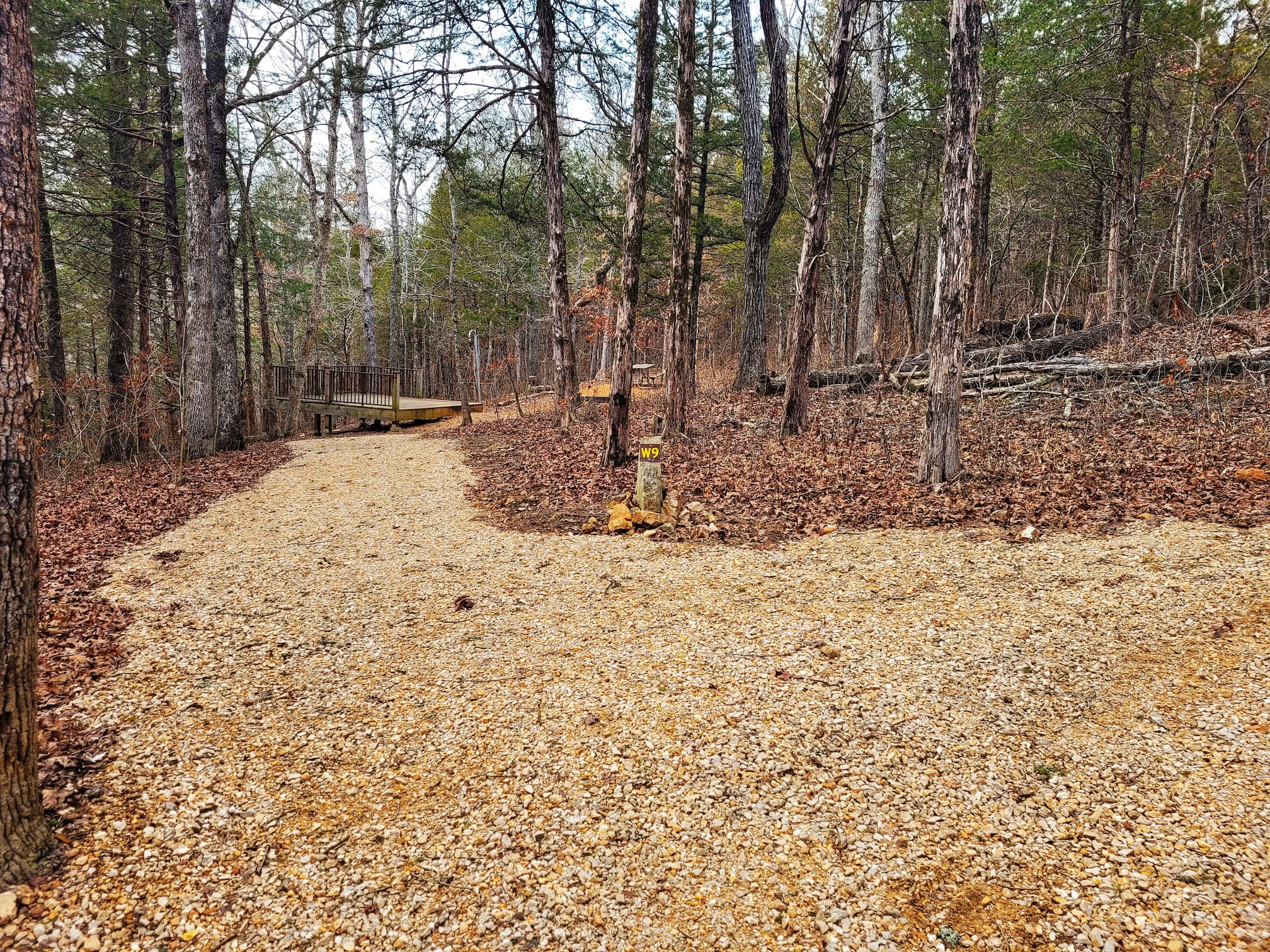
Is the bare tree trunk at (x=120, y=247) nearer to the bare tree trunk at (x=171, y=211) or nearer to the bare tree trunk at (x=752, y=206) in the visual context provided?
the bare tree trunk at (x=171, y=211)

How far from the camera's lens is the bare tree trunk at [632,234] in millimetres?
7961

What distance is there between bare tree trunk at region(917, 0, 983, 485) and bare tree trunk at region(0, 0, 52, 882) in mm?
6187

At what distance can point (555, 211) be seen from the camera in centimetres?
1200

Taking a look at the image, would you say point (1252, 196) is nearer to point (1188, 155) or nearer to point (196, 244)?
point (1188, 155)

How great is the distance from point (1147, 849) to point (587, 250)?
83.7 feet

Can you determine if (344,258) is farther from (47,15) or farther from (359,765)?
(359,765)

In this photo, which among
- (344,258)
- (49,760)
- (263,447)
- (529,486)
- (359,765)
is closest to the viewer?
(49,760)

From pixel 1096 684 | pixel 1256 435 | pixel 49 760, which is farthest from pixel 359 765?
pixel 1256 435

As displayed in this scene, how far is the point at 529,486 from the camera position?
8242mm

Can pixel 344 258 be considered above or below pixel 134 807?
above

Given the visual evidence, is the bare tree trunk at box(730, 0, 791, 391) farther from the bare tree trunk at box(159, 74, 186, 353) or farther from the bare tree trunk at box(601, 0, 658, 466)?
the bare tree trunk at box(159, 74, 186, 353)

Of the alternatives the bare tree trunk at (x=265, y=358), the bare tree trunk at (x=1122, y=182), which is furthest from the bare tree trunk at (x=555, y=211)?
the bare tree trunk at (x=1122, y=182)

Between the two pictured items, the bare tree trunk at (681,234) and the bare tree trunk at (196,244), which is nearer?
the bare tree trunk at (681,234)

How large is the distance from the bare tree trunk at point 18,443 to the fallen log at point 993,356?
9.37 metres
